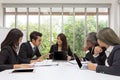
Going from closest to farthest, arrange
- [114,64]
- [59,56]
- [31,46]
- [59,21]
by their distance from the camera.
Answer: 1. [114,64]
2. [59,56]
3. [31,46]
4. [59,21]

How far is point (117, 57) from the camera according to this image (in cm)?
212

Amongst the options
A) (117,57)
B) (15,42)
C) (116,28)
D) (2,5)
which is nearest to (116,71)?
(117,57)

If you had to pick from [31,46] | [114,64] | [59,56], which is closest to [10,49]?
[59,56]

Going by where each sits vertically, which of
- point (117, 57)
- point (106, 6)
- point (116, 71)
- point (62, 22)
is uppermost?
point (106, 6)

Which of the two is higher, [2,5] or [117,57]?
[2,5]

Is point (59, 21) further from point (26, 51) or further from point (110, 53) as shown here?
point (110, 53)

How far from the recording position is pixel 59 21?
21.6 feet

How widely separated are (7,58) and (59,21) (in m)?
3.89

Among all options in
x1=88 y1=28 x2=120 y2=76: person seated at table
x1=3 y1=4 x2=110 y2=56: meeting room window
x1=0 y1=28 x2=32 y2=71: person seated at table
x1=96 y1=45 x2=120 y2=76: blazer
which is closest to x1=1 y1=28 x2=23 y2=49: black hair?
x1=0 y1=28 x2=32 y2=71: person seated at table

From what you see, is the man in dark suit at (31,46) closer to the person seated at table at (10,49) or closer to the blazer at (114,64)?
the person seated at table at (10,49)

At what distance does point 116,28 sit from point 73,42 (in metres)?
1.32

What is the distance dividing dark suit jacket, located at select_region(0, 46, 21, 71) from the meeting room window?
3.55 metres

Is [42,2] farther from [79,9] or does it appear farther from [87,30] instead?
[87,30]

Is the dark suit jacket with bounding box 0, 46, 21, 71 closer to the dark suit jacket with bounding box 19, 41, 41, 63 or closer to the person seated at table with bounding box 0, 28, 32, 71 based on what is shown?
the person seated at table with bounding box 0, 28, 32, 71
